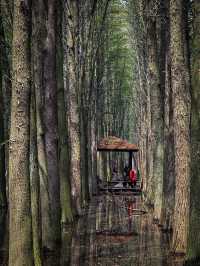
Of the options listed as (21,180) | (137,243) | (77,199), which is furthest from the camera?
(77,199)

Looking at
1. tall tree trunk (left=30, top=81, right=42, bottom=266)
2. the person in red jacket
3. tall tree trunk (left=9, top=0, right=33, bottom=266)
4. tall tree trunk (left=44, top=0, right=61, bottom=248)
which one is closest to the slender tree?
tall tree trunk (left=44, top=0, right=61, bottom=248)

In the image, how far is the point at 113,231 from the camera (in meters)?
16.9

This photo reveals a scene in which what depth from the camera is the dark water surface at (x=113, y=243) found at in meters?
12.0

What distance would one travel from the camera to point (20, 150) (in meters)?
9.48

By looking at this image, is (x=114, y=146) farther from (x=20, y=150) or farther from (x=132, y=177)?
(x=20, y=150)

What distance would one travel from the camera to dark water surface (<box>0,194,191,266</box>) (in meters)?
12.0

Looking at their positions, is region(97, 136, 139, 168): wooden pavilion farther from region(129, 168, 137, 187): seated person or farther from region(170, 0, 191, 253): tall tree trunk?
region(170, 0, 191, 253): tall tree trunk

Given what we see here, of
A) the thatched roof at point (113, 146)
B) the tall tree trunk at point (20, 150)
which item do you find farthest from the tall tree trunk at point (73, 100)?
the thatched roof at point (113, 146)

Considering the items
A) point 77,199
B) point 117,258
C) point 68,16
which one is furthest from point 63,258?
point 68,16

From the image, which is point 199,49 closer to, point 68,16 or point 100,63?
point 68,16

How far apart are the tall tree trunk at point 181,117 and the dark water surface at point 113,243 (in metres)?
0.70

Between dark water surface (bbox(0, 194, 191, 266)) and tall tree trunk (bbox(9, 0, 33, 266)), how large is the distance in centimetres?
222

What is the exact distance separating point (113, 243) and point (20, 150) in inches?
230

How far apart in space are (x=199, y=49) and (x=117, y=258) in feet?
15.1
